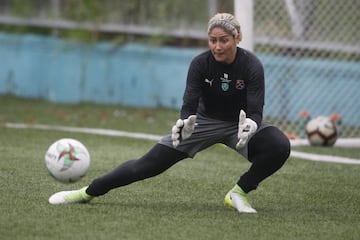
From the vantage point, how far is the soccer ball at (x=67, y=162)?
23.3 ft

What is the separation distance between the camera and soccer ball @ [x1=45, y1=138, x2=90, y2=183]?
7109 mm

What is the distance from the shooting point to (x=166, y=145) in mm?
7117

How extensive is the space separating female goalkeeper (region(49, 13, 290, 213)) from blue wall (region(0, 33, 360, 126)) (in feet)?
19.0

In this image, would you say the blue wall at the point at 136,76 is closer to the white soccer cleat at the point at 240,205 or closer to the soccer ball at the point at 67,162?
the white soccer cleat at the point at 240,205

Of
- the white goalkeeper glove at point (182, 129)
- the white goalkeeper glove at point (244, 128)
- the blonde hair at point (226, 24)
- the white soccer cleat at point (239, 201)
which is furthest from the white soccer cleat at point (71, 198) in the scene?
the blonde hair at point (226, 24)

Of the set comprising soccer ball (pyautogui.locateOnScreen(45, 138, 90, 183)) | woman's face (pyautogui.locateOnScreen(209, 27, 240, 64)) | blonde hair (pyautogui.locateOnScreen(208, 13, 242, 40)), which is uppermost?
blonde hair (pyautogui.locateOnScreen(208, 13, 242, 40))

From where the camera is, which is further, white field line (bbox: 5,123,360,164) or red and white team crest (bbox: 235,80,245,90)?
white field line (bbox: 5,123,360,164)

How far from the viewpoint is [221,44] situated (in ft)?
22.9

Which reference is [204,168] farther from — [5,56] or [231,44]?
[5,56]

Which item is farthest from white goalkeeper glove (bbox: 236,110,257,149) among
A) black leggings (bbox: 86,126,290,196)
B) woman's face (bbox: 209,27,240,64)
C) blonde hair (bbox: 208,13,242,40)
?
blonde hair (bbox: 208,13,242,40)

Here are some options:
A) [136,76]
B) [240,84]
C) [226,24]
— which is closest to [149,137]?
[136,76]

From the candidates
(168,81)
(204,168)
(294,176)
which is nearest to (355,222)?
(294,176)

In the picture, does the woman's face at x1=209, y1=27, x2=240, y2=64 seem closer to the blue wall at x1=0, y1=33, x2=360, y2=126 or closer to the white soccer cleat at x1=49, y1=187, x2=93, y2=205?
the white soccer cleat at x1=49, y1=187, x2=93, y2=205

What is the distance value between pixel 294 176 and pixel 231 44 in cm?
263
